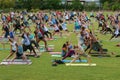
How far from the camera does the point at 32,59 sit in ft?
69.3

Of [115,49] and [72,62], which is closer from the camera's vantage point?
[72,62]

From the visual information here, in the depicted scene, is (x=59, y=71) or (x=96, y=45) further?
(x=96, y=45)


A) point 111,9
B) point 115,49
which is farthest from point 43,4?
point 115,49

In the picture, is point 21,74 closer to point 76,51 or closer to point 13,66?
point 13,66

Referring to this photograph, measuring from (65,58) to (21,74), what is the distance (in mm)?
4732

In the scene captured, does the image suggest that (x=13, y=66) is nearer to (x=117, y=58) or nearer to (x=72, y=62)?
(x=72, y=62)

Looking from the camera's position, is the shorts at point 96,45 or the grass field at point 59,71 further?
the shorts at point 96,45

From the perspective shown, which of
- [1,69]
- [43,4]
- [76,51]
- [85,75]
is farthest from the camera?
[43,4]

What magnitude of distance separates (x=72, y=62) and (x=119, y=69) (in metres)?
2.46

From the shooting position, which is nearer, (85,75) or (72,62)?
(85,75)

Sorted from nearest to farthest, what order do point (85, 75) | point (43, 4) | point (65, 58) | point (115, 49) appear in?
point (85, 75) < point (65, 58) < point (115, 49) < point (43, 4)

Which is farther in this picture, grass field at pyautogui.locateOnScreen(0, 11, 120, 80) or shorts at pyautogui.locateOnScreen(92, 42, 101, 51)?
shorts at pyautogui.locateOnScreen(92, 42, 101, 51)

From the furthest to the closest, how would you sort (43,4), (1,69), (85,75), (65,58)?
(43,4) < (65,58) < (1,69) < (85,75)

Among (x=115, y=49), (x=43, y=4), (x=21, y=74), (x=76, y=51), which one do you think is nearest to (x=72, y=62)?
(x=76, y=51)
